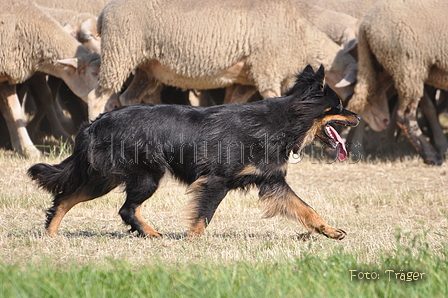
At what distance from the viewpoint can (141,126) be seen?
17.4 ft

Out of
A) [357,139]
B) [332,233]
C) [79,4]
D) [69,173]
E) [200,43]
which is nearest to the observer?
[332,233]

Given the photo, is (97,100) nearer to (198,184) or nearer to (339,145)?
(198,184)

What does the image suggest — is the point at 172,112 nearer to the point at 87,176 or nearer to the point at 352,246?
the point at 87,176

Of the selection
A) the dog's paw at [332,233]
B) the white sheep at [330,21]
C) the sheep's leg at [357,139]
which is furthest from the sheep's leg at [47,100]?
the dog's paw at [332,233]

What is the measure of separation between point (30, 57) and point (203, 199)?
18.7 ft

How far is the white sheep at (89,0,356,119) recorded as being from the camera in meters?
9.77

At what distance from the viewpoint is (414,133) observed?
34.2 feet

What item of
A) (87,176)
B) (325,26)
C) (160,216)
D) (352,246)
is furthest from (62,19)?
(352,246)

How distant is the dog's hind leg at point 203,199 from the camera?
5.18 meters

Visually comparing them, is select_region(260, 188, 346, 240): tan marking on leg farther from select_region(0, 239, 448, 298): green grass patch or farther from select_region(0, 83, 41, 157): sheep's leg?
select_region(0, 83, 41, 157): sheep's leg

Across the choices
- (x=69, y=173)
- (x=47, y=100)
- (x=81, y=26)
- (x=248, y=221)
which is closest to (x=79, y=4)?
(x=81, y=26)

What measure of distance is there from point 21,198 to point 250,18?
4.55 meters

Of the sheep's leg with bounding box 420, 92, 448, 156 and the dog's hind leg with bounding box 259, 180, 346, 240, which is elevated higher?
the dog's hind leg with bounding box 259, 180, 346, 240

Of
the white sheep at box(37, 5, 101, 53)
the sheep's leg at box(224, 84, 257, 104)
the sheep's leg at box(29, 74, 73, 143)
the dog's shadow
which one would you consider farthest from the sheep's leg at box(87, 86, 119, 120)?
the dog's shadow
